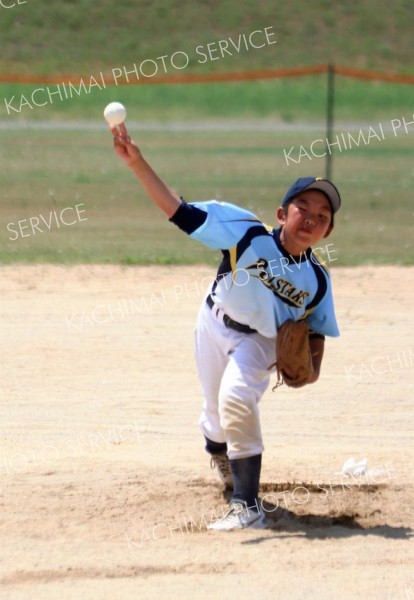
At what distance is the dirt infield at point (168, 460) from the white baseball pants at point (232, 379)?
1.23 feet

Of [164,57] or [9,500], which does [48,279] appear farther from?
[164,57]

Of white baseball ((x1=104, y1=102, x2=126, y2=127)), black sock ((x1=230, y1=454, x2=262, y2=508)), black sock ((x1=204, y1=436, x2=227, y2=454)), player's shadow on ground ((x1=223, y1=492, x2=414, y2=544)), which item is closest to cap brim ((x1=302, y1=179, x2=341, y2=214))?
white baseball ((x1=104, y1=102, x2=126, y2=127))

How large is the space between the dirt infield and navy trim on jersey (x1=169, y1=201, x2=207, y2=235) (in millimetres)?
1265

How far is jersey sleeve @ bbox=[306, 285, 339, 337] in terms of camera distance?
488 centimetres

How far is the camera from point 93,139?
20.8 metres

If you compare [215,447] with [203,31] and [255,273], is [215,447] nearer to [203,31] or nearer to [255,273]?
[255,273]

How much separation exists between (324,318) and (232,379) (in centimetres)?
55

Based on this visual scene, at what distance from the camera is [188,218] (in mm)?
4547

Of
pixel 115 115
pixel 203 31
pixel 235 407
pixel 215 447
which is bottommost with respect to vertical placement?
pixel 215 447

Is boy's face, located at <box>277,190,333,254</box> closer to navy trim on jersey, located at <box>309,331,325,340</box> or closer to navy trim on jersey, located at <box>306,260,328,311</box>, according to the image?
navy trim on jersey, located at <box>306,260,328,311</box>

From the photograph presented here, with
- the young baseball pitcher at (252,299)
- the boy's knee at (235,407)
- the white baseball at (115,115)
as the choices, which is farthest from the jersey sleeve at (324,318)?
the white baseball at (115,115)

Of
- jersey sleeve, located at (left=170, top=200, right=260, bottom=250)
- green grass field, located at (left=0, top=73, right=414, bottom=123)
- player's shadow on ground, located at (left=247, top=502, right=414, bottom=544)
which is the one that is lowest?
player's shadow on ground, located at (left=247, top=502, right=414, bottom=544)

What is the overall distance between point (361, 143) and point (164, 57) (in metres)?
18.3

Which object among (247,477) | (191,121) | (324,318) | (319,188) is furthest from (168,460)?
(191,121)
